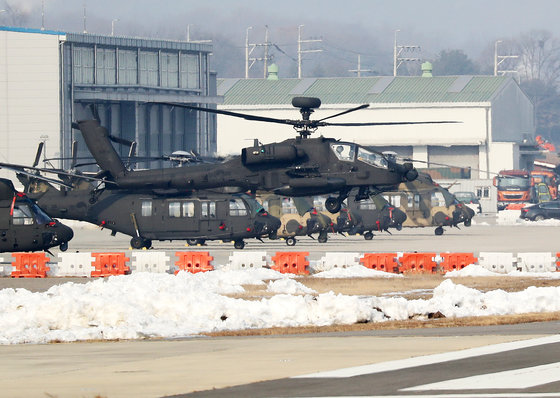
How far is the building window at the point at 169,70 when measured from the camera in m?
108

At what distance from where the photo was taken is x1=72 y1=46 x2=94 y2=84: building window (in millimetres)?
97125

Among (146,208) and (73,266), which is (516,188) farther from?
(73,266)

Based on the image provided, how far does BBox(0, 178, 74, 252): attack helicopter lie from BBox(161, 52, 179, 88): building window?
209 feet

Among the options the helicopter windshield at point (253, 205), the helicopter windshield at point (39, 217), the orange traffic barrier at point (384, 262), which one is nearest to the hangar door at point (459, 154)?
the helicopter windshield at point (253, 205)

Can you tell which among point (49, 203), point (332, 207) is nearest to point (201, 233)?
point (49, 203)

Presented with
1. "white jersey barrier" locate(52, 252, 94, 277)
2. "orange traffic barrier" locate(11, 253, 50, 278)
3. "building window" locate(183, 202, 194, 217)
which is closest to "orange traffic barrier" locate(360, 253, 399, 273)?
"white jersey barrier" locate(52, 252, 94, 277)

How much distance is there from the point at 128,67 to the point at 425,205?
41.1 meters

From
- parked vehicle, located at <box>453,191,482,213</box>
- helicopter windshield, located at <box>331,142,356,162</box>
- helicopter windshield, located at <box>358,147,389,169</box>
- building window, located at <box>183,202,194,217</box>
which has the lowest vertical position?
building window, located at <box>183,202,194,217</box>

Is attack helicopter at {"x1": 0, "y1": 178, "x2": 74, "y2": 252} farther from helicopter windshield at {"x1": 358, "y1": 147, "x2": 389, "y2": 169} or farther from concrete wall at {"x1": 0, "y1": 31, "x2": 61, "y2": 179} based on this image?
concrete wall at {"x1": 0, "y1": 31, "x2": 61, "y2": 179}

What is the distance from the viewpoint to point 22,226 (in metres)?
43.8

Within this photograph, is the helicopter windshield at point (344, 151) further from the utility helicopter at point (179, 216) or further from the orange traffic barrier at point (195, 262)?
the utility helicopter at point (179, 216)

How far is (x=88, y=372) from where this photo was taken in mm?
16359

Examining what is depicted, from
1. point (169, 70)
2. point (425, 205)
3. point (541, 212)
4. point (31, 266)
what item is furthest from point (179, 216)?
point (169, 70)

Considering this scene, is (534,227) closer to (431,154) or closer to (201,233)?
(201,233)
